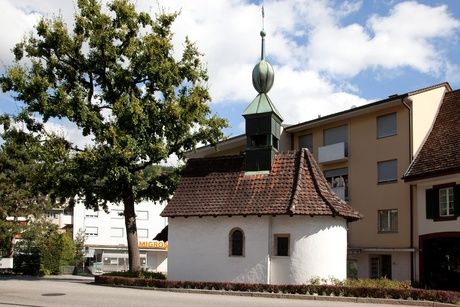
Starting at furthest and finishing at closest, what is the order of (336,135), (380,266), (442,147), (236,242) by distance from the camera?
(336,135) < (380,266) < (442,147) < (236,242)

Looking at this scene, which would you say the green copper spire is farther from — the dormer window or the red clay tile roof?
the red clay tile roof

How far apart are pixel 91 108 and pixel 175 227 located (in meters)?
7.81

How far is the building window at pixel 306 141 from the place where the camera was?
1740 inches

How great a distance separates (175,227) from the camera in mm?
29188

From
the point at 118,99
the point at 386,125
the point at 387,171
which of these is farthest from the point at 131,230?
the point at 386,125

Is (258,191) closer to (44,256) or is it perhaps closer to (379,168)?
(379,168)

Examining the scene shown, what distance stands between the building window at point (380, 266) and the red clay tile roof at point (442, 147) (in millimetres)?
6114

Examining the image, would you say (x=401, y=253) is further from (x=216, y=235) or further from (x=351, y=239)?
(x=216, y=235)

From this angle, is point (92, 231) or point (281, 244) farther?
point (92, 231)

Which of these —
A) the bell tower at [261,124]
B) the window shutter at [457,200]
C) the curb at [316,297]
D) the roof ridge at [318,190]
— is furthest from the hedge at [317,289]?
the window shutter at [457,200]

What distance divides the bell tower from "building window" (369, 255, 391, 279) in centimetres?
1269

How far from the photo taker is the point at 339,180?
134 ft

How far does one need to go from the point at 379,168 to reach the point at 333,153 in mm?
3745

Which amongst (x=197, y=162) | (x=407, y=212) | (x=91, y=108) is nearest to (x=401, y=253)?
(x=407, y=212)
